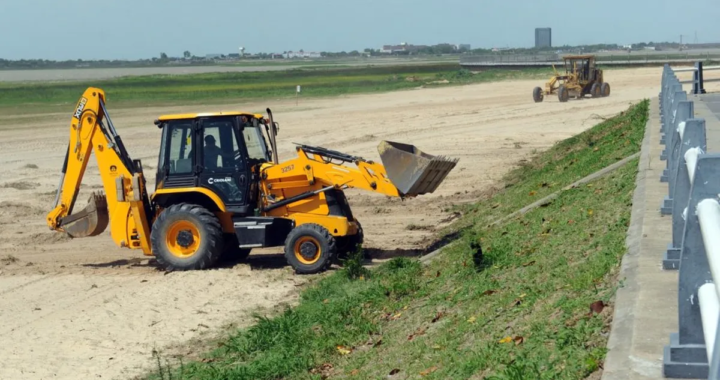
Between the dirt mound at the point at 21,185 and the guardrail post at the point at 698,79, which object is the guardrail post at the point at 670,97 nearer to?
the guardrail post at the point at 698,79

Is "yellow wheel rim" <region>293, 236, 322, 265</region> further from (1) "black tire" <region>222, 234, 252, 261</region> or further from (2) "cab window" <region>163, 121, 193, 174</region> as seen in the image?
(2) "cab window" <region>163, 121, 193, 174</region>

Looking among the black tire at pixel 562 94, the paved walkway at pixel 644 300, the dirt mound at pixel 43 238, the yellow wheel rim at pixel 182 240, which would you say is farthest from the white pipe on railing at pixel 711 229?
the black tire at pixel 562 94

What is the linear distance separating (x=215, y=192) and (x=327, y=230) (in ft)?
5.54

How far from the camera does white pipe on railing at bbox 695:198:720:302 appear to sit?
10.8ft

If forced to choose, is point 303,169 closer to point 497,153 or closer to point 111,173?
point 111,173

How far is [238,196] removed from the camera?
46.5 feet

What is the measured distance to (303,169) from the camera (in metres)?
14.1

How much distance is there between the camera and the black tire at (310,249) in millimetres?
13758

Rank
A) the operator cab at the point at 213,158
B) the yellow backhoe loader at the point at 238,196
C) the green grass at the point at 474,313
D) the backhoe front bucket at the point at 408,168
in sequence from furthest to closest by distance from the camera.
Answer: the operator cab at the point at 213,158 < the yellow backhoe loader at the point at 238,196 < the backhoe front bucket at the point at 408,168 < the green grass at the point at 474,313

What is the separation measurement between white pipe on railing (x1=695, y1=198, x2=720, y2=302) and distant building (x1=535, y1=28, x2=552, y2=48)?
189m

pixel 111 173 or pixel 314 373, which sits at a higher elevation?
pixel 111 173

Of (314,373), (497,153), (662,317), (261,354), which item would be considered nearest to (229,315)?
(261,354)

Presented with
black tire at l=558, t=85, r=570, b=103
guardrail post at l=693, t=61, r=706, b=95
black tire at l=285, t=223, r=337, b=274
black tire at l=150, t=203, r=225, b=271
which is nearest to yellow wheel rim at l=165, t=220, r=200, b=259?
black tire at l=150, t=203, r=225, b=271

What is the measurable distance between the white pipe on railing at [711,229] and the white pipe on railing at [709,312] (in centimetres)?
8
